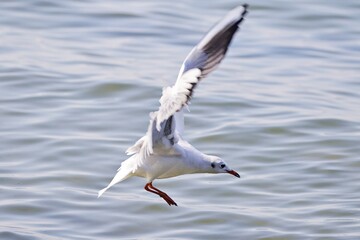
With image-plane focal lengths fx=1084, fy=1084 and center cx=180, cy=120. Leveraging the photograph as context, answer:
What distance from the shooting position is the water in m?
9.46

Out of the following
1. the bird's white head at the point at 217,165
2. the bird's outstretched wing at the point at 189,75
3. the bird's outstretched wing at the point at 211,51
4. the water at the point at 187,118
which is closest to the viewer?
the bird's outstretched wing at the point at 189,75

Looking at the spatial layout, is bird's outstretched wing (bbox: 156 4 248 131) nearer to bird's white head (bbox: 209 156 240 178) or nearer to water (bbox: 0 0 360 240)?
bird's white head (bbox: 209 156 240 178)

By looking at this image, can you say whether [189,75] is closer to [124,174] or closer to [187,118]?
[124,174]

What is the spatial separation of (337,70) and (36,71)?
366 centimetres

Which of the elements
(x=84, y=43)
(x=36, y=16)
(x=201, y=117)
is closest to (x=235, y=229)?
(x=201, y=117)

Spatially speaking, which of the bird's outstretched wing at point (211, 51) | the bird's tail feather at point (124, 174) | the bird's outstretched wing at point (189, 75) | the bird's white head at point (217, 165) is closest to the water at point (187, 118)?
the bird's white head at point (217, 165)

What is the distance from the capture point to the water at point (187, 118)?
9.46 m

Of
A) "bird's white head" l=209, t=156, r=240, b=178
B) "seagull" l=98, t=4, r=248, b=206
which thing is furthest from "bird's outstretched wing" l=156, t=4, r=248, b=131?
"bird's white head" l=209, t=156, r=240, b=178

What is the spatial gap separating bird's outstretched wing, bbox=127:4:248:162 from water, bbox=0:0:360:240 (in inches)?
71.8

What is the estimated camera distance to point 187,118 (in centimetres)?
1177

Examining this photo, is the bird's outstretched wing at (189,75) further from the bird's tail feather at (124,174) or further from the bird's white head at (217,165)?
the bird's white head at (217,165)

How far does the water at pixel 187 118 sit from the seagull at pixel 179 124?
1.44 metres

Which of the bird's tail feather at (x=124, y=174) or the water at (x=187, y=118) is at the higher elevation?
the water at (x=187, y=118)

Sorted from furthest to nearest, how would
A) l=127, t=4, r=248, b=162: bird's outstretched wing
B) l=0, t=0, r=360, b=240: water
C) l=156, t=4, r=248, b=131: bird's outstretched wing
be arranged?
l=0, t=0, r=360, b=240: water, l=156, t=4, r=248, b=131: bird's outstretched wing, l=127, t=4, r=248, b=162: bird's outstretched wing
